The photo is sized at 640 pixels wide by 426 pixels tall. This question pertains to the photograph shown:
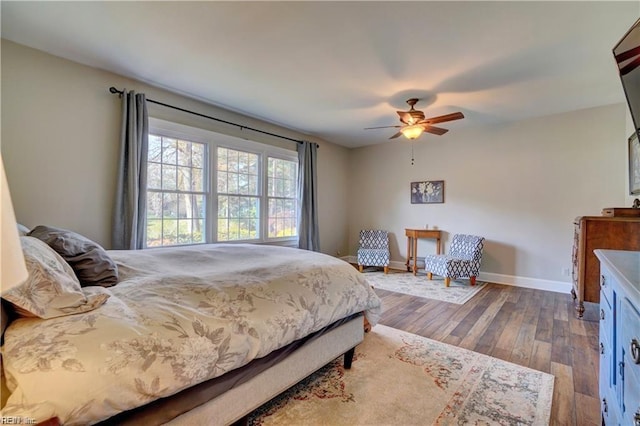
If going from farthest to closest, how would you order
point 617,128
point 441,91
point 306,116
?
point 306,116 < point 617,128 < point 441,91

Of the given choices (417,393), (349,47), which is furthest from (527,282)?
(349,47)

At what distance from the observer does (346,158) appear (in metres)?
6.61

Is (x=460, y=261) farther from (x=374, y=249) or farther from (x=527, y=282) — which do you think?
(x=374, y=249)

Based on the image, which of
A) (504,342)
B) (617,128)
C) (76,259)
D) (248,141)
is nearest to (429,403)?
(504,342)

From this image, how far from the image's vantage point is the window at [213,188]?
141 inches

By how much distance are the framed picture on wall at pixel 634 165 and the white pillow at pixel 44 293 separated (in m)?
4.93

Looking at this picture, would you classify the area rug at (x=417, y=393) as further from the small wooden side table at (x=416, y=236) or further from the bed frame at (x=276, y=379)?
the small wooden side table at (x=416, y=236)

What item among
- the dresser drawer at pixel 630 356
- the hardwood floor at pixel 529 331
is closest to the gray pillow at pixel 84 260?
the dresser drawer at pixel 630 356

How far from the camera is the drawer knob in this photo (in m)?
0.84

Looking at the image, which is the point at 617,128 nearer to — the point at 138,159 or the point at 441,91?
the point at 441,91

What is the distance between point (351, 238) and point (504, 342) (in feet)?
13.9

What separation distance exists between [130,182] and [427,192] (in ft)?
15.7

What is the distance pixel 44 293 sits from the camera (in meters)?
1.01

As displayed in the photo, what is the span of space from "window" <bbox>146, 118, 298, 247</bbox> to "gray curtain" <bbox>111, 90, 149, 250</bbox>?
0.26 m
